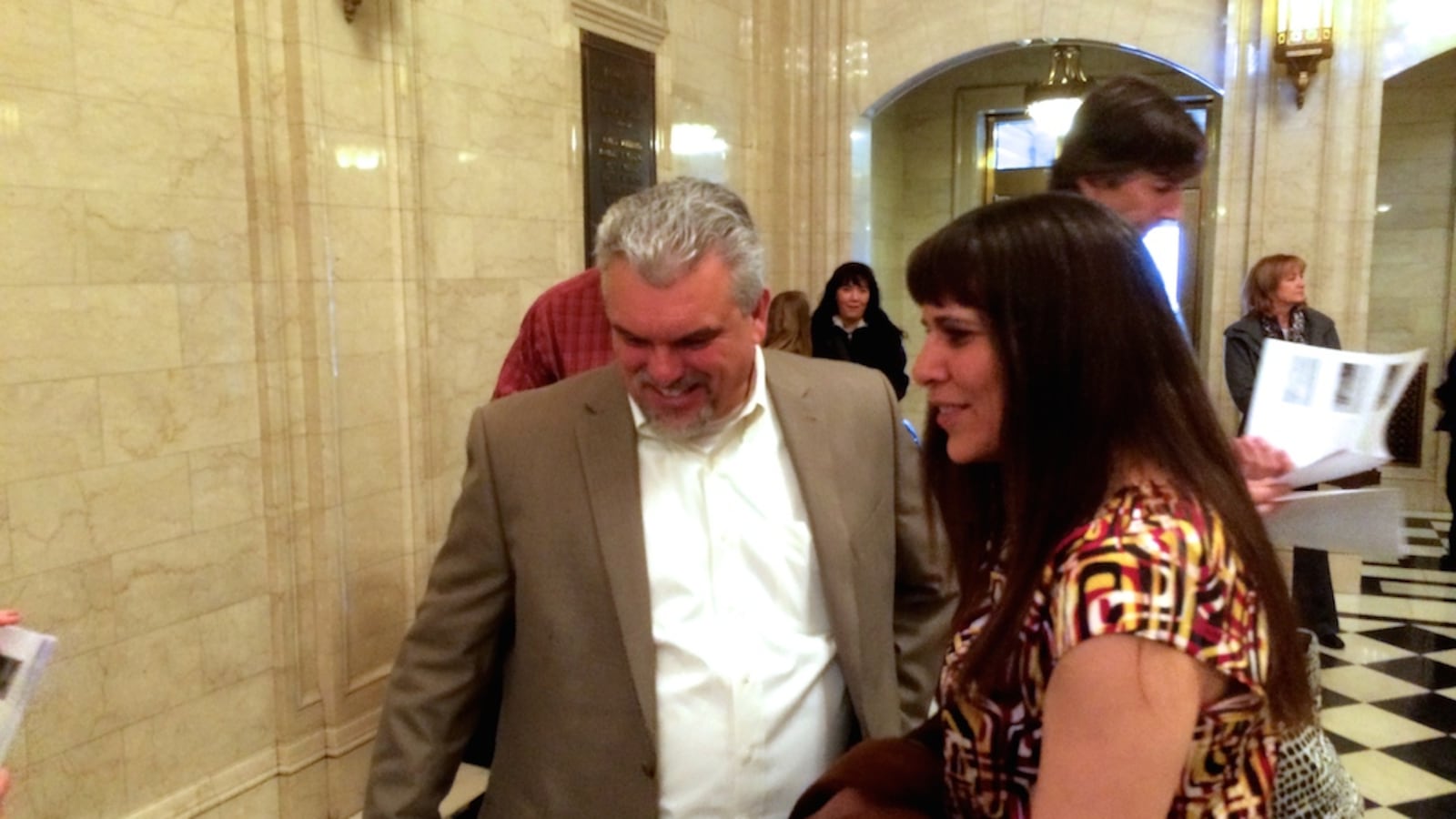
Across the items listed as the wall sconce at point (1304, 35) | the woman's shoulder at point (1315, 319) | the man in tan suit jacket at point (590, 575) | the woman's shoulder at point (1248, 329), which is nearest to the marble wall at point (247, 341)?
the man in tan suit jacket at point (590, 575)

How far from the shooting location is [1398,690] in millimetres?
5109

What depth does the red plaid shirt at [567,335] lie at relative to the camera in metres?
2.91

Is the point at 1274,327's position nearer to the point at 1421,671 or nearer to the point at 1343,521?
the point at 1421,671

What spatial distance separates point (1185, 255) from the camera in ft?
32.5

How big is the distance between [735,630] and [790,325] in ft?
13.1

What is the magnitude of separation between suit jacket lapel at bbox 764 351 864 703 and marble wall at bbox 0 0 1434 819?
2.11m

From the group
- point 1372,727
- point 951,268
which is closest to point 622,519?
point 951,268

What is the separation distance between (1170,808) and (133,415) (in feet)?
9.76

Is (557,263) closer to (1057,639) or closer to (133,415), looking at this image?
(133,415)

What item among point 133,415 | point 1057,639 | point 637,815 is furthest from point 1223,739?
point 133,415

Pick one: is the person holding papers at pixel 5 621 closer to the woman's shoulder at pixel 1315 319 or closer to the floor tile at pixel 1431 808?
the floor tile at pixel 1431 808

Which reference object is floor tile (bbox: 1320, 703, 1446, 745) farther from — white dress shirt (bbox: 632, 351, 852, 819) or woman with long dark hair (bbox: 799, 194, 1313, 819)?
woman with long dark hair (bbox: 799, 194, 1313, 819)

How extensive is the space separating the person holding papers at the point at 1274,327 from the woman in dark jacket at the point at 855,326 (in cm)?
182

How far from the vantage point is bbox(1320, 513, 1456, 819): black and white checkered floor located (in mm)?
4160
